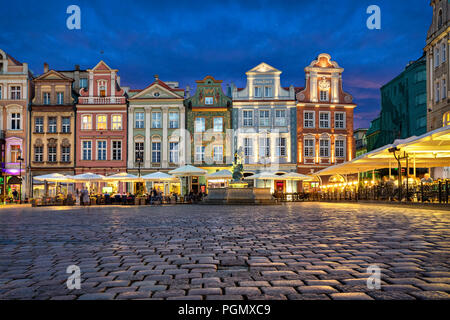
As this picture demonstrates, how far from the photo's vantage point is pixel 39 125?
4375 centimetres

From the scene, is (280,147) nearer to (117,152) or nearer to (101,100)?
(117,152)

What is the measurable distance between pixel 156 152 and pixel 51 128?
10946 millimetres

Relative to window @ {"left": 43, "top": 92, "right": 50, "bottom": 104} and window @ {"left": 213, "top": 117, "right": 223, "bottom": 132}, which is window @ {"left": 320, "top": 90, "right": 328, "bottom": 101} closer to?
window @ {"left": 213, "top": 117, "right": 223, "bottom": 132}

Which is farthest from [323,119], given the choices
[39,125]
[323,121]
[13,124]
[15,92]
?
[13,124]

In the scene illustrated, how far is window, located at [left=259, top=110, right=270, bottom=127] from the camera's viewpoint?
1714 inches

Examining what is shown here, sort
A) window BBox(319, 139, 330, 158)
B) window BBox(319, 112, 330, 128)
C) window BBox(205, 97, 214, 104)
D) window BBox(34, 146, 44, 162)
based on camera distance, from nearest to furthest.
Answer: window BBox(319, 139, 330, 158)
window BBox(319, 112, 330, 128)
window BBox(34, 146, 44, 162)
window BBox(205, 97, 214, 104)

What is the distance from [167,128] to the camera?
43.6 m

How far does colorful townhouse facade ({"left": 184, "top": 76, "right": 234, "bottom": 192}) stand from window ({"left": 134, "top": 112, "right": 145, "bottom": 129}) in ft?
15.0

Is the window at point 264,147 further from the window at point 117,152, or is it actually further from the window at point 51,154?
the window at point 51,154

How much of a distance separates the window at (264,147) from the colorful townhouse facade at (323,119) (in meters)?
3.07

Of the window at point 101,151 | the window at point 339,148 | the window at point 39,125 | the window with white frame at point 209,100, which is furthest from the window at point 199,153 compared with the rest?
the window at point 39,125

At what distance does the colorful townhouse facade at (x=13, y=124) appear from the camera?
4288cm

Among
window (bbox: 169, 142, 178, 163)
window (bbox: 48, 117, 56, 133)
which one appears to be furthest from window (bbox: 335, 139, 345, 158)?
window (bbox: 48, 117, 56, 133)

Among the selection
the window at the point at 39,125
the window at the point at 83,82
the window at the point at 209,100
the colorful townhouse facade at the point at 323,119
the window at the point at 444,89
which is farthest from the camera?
the window at the point at 83,82
